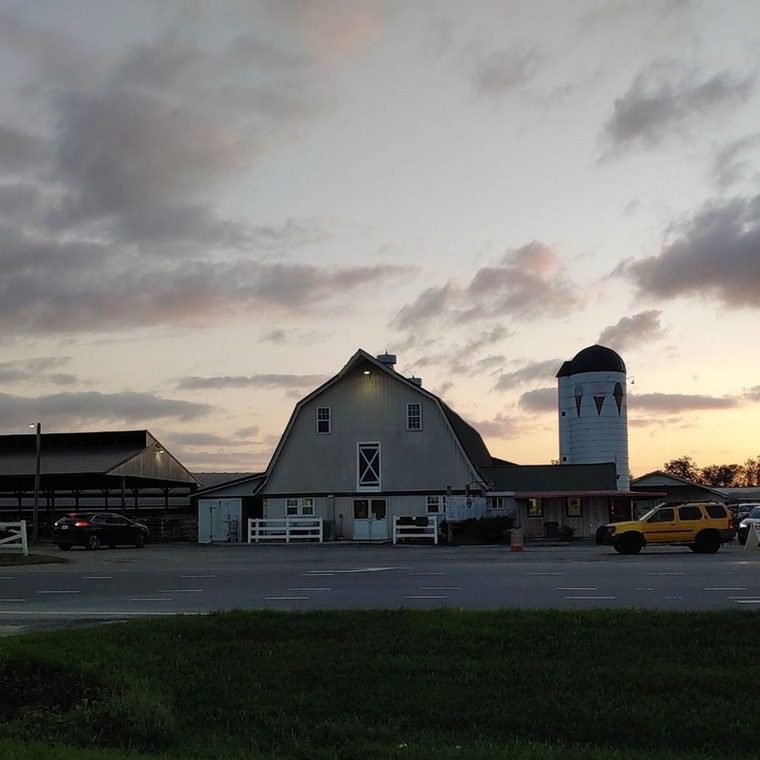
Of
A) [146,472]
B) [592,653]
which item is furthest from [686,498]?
[592,653]

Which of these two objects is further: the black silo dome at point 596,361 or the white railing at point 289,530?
the black silo dome at point 596,361

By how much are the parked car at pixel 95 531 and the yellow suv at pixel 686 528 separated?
21993mm

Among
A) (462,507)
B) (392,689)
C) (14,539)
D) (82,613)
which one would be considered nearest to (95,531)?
(14,539)

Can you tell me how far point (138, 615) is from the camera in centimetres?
1575

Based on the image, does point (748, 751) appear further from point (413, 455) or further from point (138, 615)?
point (413, 455)

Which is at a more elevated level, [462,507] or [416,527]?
[462,507]

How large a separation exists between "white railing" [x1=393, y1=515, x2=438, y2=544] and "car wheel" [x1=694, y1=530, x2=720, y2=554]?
16.4 metres

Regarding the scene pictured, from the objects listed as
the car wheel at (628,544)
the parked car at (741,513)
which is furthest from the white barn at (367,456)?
the car wheel at (628,544)

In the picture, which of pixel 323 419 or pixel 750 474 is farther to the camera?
pixel 750 474

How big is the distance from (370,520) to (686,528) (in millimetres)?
22848

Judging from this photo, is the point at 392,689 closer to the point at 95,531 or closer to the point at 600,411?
the point at 95,531

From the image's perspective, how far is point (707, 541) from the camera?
114 feet

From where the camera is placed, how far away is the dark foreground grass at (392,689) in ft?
26.3

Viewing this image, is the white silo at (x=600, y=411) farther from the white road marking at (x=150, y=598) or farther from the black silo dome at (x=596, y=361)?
the white road marking at (x=150, y=598)
